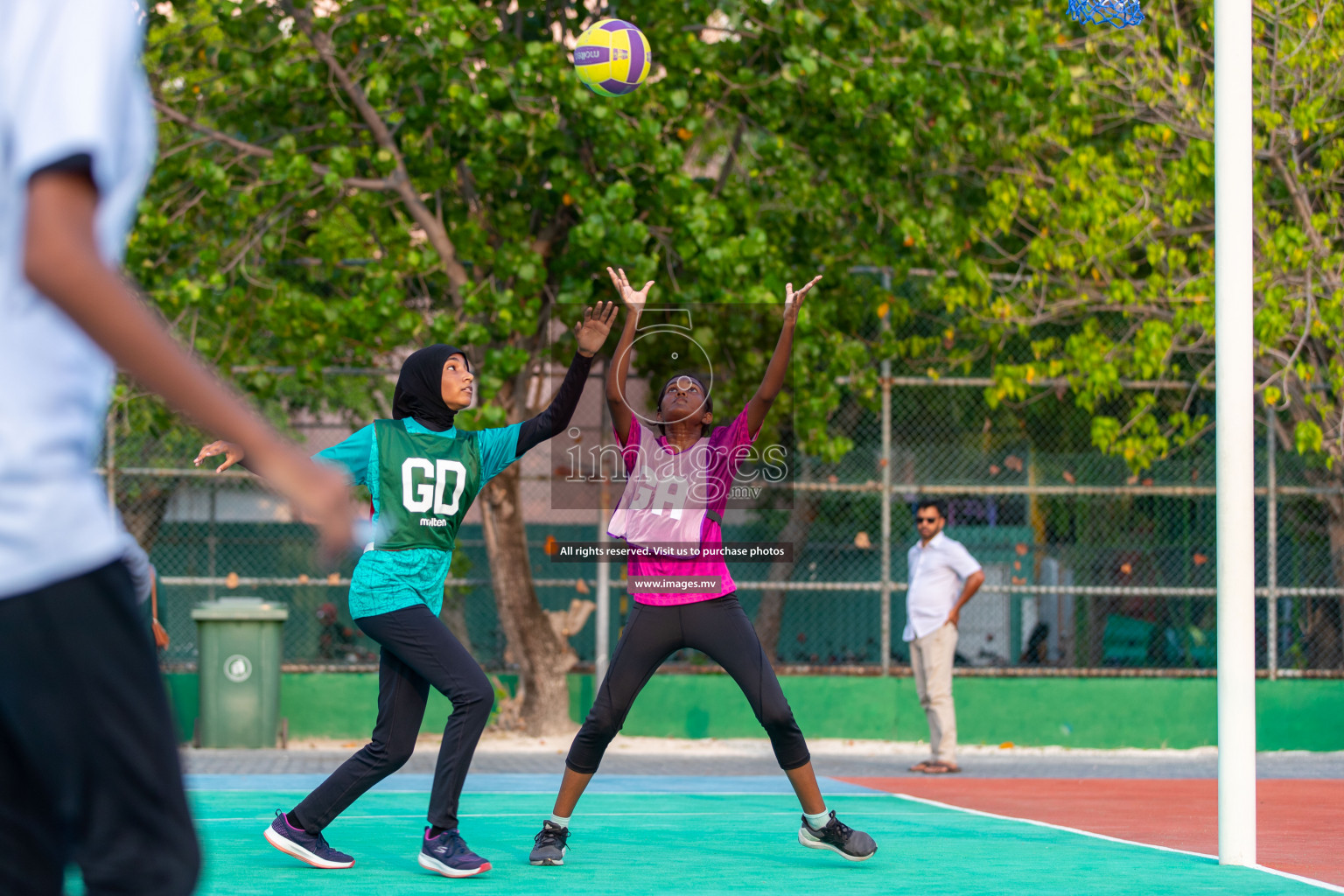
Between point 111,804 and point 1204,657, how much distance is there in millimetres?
13157

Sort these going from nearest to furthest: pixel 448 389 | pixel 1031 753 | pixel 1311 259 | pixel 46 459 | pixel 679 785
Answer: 1. pixel 46 459
2. pixel 448 389
3. pixel 679 785
4. pixel 1311 259
5. pixel 1031 753

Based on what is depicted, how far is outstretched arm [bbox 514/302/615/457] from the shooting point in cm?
619

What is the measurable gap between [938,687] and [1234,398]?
5631 mm

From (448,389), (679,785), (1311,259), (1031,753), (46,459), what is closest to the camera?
(46,459)

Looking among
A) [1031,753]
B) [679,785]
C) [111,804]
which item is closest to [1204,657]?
[1031,753]

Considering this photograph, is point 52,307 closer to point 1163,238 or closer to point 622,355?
point 622,355

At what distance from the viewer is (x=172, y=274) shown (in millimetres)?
12094

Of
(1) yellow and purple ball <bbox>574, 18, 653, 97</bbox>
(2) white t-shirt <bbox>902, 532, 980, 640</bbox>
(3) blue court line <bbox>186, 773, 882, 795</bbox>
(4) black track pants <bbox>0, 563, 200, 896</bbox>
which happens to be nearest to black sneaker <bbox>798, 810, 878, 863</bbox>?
(3) blue court line <bbox>186, 773, 882, 795</bbox>

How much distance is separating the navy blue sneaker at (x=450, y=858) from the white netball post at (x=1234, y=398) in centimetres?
334

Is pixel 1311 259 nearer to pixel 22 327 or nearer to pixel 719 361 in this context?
pixel 719 361

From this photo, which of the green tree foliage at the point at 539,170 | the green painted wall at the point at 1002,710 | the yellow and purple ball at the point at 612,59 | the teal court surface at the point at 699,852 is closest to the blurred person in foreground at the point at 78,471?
the teal court surface at the point at 699,852

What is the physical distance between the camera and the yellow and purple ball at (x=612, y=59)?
9383mm

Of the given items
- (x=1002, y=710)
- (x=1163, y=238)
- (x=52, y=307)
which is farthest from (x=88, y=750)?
(x=1163, y=238)

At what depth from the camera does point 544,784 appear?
1020 cm
